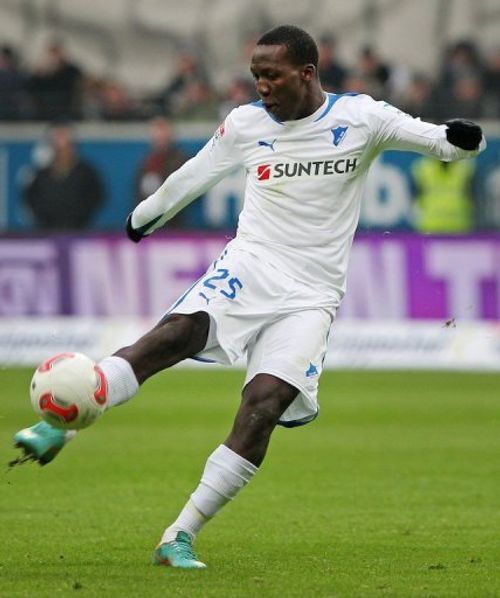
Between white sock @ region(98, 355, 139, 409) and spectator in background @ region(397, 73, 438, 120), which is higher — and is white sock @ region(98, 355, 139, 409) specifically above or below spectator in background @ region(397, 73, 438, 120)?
above

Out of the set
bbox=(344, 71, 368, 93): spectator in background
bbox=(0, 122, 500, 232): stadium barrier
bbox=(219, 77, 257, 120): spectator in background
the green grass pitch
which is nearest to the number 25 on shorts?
the green grass pitch

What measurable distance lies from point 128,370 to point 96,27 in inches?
834

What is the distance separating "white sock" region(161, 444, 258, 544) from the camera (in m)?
7.95

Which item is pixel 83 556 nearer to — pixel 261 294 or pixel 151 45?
pixel 261 294

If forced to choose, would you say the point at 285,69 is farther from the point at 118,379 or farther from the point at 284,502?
the point at 284,502

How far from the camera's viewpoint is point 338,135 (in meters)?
8.41

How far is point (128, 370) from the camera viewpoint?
25.5 feet

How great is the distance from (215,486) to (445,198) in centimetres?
1512

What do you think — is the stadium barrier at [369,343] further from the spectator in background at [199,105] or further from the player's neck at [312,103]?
the player's neck at [312,103]

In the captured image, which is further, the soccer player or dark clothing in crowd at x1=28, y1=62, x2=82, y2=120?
dark clothing in crowd at x1=28, y1=62, x2=82, y2=120

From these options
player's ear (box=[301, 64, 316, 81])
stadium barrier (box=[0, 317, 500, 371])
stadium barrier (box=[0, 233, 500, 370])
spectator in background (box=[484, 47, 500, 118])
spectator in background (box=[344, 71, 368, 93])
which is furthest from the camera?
spectator in background (box=[484, 47, 500, 118])

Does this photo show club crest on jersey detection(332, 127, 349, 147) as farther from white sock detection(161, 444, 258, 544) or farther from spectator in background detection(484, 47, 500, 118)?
spectator in background detection(484, 47, 500, 118)

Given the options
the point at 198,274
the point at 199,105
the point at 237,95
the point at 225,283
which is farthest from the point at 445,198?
the point at 225,283

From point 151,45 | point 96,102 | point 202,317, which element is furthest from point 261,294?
point 151,45
